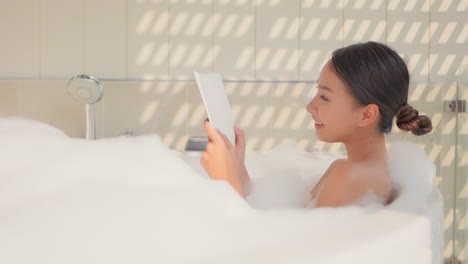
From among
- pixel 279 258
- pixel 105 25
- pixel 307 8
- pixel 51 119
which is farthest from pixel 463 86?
pixel 279 258

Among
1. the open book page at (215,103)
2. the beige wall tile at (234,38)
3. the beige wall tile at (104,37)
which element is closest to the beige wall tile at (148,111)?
the beige wall tile at (104,37)

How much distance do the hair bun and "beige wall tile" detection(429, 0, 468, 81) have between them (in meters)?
1.55

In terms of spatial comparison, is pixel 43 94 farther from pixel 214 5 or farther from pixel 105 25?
pixel 214 5

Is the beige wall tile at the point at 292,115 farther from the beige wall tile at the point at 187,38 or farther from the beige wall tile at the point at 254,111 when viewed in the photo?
the beige wall tile at the point at 187,38

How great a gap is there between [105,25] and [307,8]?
0.93 meters

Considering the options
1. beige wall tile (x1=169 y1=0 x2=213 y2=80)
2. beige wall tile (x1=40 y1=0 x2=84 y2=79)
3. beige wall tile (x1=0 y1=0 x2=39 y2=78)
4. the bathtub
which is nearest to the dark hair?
the bathtub

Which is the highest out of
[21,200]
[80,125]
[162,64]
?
[21,200]

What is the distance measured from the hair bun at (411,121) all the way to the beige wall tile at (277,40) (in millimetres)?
1428

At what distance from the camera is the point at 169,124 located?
271 cm

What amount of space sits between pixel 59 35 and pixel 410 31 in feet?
5.36

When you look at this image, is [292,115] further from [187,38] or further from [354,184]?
[354,184]

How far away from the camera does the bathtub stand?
Answer: 86 centimetres

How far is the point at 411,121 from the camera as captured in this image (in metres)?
1.35

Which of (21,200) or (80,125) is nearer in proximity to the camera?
(21,200)
